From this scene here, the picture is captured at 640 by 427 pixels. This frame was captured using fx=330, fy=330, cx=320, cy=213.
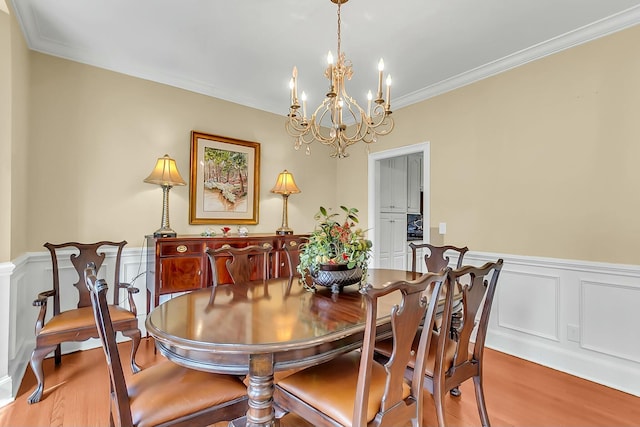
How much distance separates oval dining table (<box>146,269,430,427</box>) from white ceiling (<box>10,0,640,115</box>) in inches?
76.3

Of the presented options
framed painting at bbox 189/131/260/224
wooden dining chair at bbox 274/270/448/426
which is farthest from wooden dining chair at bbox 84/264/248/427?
framed painting at bbox 189/131/260/224

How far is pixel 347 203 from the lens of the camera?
15.3 feet

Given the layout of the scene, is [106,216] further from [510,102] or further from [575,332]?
[575,332]

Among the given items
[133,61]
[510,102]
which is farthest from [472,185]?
[133,61]

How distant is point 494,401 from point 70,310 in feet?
10.3

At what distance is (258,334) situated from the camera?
1.30 m

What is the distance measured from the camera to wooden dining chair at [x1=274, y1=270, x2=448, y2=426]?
1.20 metres

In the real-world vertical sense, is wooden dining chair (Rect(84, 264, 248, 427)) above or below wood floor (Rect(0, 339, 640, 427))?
above

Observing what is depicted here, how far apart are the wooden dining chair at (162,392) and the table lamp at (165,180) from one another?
5.49ft

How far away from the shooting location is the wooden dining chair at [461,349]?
5.05ft

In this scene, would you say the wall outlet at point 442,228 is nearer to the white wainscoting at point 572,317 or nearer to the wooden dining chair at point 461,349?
the white wainscoting at point 572,317

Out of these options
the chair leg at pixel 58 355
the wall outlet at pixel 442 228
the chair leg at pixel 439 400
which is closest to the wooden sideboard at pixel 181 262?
the chair leg at pixel 58 355

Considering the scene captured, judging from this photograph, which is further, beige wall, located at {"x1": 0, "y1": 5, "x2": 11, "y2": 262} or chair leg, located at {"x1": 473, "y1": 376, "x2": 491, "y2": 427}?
beige wall, located at {"x1": 0, "y1": 5, "x2": 11, "y2": 262}

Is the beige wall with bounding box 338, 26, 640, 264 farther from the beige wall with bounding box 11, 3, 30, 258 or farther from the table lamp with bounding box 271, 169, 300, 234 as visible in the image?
the beige wall with bounding box 11, 3, 30, 258
